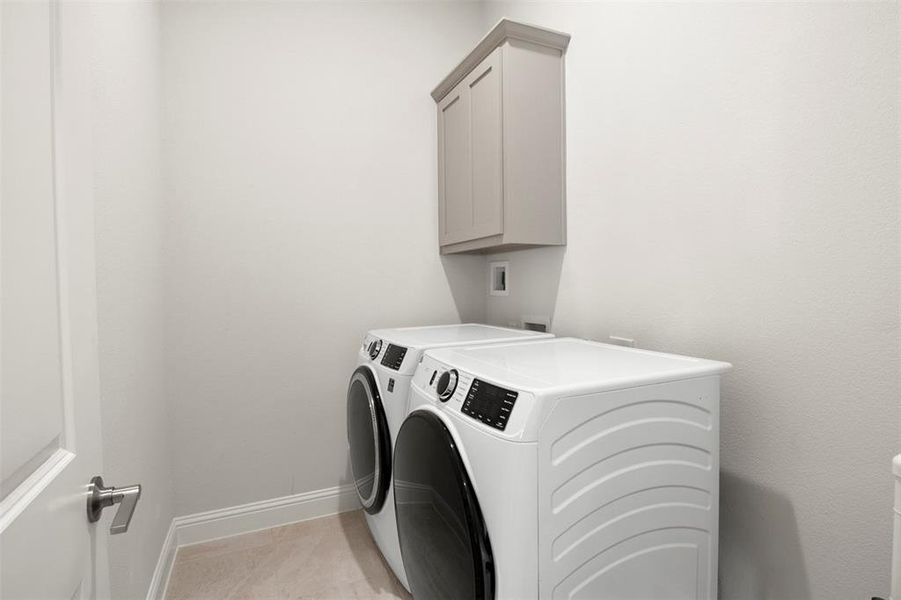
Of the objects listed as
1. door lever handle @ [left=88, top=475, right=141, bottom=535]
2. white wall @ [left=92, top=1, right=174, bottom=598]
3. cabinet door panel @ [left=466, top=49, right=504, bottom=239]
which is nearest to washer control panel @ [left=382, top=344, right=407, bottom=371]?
cabinet door panel @ [left=466, top=49, right=504, bottom=239]

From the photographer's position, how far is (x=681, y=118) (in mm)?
1405

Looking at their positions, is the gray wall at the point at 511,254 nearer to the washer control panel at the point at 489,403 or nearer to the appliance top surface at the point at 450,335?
the appliance top surface at the point at 450,335

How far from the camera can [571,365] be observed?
119 cm

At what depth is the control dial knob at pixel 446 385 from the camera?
1.13 meters

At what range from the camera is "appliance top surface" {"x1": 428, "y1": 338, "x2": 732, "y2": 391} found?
3.27ft

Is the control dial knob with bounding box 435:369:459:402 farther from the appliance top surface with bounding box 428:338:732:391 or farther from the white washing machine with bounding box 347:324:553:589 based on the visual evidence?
the white washing machine with bounding box 347:324:553:589

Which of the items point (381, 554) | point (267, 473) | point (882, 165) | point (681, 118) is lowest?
point (381, 554)

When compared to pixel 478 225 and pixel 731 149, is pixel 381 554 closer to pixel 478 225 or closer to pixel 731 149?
pixel 478 225

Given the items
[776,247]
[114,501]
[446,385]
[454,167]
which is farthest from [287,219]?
[776,247]

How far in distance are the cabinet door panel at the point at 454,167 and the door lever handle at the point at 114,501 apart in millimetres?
1667

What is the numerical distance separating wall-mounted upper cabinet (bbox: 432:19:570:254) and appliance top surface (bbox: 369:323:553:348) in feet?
1.25

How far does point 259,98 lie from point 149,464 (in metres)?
1.62

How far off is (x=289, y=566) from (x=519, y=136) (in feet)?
6.57

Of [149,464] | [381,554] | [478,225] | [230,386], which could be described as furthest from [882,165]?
[230,386]
